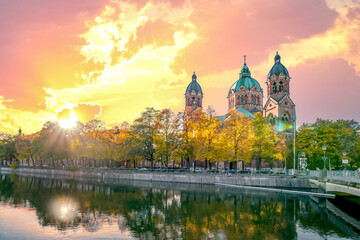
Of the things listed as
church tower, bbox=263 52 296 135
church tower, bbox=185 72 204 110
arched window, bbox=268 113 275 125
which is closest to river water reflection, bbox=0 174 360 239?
arched window, bbox=268 113 275 125

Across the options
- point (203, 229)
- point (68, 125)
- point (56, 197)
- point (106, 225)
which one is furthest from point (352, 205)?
point (68, 125)

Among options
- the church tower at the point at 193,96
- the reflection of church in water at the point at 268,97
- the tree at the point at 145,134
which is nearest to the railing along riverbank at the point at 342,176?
the reflection of church in water at the point at 268,97

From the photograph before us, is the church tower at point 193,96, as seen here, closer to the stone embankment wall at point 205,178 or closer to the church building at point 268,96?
the church building at point 268,96

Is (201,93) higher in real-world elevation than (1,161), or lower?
higher

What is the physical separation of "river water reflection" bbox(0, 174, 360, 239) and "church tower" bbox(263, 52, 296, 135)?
168 feet

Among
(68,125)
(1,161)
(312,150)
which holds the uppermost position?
(68,125)

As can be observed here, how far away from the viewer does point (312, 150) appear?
63750 mm

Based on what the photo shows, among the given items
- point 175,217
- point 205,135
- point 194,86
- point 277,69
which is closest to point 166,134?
point 205,135

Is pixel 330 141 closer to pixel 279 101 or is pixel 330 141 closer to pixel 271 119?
pixel 271 119

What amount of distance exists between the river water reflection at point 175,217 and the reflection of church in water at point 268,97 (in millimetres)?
39173

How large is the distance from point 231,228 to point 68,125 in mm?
80858

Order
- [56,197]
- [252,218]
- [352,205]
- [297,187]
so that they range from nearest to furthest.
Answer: [252,218] → [352,205] → [56,197] → [297,187]

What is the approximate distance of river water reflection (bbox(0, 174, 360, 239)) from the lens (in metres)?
24.0

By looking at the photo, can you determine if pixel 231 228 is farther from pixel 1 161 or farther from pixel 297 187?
pixel 1 161
